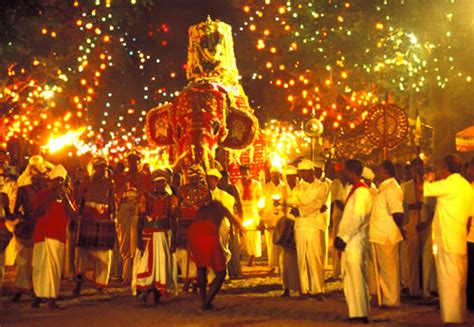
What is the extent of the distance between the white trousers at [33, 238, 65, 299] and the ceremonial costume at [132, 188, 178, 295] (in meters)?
1.19

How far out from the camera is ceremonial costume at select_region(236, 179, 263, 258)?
1888 centimetres

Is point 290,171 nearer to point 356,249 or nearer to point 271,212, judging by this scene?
point 271,212

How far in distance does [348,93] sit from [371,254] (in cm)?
1677

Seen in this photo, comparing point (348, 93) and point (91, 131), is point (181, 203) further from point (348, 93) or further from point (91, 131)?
point (91, 131)

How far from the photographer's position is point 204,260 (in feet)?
39.4

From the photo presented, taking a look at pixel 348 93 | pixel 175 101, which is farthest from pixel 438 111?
pixel 175 101

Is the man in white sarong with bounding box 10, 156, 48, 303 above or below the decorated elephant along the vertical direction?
below

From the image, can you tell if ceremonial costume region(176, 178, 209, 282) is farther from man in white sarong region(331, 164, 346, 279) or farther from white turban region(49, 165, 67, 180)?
man in white sarong region(331, 164, 346, 279)

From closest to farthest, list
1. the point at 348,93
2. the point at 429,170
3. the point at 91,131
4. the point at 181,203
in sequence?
the point at 181,203
the point at 429,170
the point at 348,93
the point at 91,131

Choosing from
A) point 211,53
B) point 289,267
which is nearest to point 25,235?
point 289,267

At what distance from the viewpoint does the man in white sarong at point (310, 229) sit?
44.0 feet

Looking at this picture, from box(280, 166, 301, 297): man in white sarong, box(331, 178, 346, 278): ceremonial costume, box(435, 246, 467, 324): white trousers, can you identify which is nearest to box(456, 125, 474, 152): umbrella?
box(331, 178, 346, 278): ceremonial costume

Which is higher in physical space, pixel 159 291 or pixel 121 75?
pixel 121 75

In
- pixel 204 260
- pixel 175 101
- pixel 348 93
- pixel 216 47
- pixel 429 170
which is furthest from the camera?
pixel 348 93
